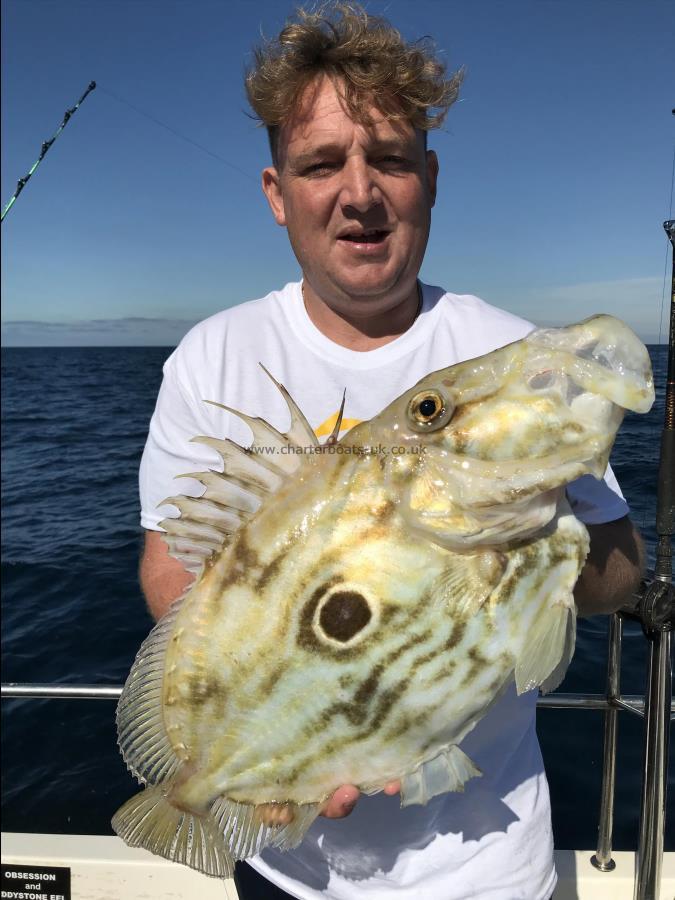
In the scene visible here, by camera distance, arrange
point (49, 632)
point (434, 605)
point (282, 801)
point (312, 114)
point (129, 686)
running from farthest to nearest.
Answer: point (49, 632), point (312, 114), point (129, 686), point (282, 801), point (434, 605)

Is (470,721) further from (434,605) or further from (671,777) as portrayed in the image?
(671,777)

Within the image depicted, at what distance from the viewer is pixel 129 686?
2000 mm

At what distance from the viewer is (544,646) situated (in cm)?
167

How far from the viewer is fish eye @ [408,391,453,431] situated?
1654 mm

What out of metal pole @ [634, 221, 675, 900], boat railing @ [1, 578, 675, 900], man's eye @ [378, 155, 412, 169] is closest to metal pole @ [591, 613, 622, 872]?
boat railing @ [1, 578, 675, 900]

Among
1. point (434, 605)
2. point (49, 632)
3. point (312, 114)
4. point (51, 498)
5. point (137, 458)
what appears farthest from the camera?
point (137, 458)

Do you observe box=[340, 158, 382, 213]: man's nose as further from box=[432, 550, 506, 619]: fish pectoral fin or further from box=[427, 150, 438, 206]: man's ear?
box=[432, 550, 506, 619]: fish pectoral fin

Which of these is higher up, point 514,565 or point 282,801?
point 514,565

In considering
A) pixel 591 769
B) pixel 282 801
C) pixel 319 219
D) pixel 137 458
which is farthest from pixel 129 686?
pixel 137 458

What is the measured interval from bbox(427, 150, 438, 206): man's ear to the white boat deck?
11.0 ft

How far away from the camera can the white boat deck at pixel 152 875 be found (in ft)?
10.7

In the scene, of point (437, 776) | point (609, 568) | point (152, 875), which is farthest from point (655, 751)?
point (152, 875)

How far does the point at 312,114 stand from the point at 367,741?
83.4 inches

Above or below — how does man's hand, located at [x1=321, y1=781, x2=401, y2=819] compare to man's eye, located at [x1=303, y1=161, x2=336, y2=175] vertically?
below
